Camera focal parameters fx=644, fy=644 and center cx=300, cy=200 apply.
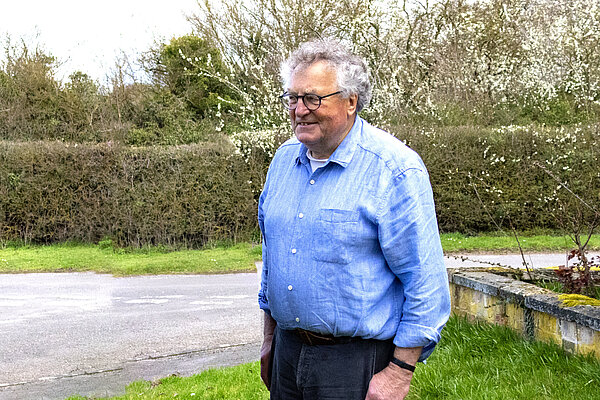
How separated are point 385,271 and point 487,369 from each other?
231 centimetres

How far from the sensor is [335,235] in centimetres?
237

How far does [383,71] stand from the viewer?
689 inches

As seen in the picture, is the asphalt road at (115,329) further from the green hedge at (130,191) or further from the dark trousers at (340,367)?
the dark trousers at (340,367)

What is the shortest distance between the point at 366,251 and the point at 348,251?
0.22 ft

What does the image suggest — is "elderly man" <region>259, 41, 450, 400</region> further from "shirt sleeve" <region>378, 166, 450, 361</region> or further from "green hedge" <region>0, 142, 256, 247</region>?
"green hedge" <region>0, 142, 256, 247</region>

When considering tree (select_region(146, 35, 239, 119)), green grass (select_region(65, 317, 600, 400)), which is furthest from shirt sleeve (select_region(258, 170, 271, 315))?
tree (select_region(146, 35, 239, 119))

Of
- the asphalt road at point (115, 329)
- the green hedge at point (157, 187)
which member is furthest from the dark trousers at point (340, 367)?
the green hedge at point (157, 187)

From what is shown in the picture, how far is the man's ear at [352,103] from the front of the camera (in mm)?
2532

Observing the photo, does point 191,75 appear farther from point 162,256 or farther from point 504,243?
point 504,243

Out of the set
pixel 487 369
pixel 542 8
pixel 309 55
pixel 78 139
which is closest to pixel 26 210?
pixel 78 139

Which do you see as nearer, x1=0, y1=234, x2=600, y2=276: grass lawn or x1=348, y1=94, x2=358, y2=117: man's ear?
x1=348, y1=94, x2=358, y2=117: man's ear

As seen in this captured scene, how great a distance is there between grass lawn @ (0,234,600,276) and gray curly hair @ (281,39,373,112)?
9.47 meters

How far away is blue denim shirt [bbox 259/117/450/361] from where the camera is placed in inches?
91.7

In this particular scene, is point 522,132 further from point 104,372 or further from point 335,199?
point 335,199
